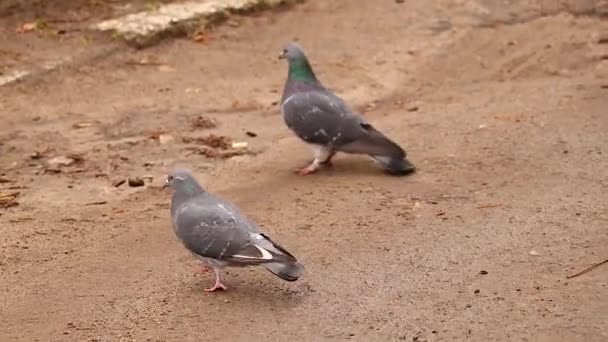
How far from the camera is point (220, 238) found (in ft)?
15.1

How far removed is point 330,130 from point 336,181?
32 centimetres

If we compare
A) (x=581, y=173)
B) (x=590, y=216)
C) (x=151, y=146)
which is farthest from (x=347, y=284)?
(x=151, y=146)

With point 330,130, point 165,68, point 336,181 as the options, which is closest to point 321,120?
point 330,130

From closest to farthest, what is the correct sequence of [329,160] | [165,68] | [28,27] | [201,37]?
[329,160] → [165,68] → [28,27] → [201,37]

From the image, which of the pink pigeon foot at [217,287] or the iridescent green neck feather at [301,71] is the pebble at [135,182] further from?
the pink pigeon foot at [217,287]

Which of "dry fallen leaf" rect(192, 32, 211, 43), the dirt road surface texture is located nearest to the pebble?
the dirt road surface texture

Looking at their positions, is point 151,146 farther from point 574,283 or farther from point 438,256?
point 574,283

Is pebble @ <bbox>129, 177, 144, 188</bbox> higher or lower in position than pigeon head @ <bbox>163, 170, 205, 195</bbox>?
lower

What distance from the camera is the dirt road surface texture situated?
4.42m

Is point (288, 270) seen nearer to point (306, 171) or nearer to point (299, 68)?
point (306, 171)

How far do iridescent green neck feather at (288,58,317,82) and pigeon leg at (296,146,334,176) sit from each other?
0.46m

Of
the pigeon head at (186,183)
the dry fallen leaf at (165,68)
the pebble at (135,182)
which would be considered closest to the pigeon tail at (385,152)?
the pebble at (135,182)

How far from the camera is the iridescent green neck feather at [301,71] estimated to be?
646cm

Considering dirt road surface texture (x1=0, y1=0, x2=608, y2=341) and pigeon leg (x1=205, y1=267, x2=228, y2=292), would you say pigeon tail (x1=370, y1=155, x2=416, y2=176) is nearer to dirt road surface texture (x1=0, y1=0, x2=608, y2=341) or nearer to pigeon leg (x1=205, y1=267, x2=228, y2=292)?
dirt road surface texture (x1=0, y1=0, x2=608, y2=341)
